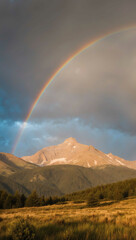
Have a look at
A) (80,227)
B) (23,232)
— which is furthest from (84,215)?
(23,232)

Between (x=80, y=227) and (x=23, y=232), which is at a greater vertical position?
(x=23, y=232)

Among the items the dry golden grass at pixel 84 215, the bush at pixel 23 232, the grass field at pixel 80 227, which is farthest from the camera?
the dry golden grass at pixel 84 215

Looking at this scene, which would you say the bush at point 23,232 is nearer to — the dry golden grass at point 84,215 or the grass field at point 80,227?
the grass field at point 80,227

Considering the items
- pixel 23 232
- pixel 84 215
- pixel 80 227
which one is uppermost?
pixel 23 232

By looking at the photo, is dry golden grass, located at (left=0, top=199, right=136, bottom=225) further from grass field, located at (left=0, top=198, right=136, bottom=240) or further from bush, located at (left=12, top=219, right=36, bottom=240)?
bush, located at (left=12, top=219, right=36, bottom=240)

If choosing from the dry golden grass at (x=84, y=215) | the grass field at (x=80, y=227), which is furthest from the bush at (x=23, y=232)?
the dry golden grass at (x=84, y=215)

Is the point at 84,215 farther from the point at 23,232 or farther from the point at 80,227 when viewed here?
the point at 23,232

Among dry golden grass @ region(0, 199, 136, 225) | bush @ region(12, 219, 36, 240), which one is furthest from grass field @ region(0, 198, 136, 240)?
bush @ region(12, 219, 36, 240)

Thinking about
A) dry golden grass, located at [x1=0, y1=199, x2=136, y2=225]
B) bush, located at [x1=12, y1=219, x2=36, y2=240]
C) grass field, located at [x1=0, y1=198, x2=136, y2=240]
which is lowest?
dry golden grass, located at [x1=0, y1=199, x2=136, y2=225]

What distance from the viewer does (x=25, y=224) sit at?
15.6ft

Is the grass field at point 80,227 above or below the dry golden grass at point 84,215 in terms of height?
above

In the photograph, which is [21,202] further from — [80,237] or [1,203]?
[80,237]

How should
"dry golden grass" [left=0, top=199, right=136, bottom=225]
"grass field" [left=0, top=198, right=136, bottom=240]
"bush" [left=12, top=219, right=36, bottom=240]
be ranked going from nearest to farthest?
1. "bush" [left=12, top=219, right=36, bottom=240]
2. "grass field" [left=0, top=198, right=136, bottom=240]
3. "dry golden grass" [left=0, top=199, right=136, bottom=225]

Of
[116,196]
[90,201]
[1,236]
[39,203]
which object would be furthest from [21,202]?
[1,236]
